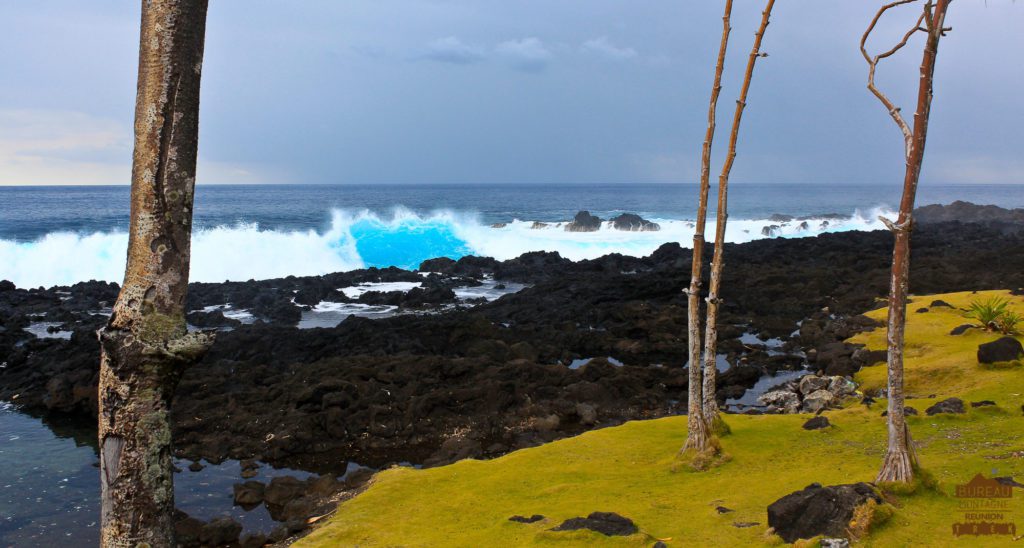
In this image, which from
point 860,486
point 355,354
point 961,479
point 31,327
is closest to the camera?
point 860,486

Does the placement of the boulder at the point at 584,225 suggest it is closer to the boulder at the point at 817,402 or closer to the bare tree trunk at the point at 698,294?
the boulder at the point at 817,402

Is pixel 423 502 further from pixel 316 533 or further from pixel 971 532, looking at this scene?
pixel 971 532

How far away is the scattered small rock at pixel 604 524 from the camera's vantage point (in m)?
7.59

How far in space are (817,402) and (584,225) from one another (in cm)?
6538

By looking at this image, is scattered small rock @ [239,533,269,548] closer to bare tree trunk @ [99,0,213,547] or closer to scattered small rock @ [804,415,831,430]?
bare tree trunk @ [99,0,213,547]

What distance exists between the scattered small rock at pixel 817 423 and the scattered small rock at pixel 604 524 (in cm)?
422

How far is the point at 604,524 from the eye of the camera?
7.73 meters

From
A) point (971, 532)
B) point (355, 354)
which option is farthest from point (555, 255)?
point (971, 532)

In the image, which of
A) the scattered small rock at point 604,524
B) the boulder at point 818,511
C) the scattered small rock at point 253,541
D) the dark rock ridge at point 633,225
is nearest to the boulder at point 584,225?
the dark rock ridge at point 633,225

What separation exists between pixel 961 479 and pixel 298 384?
13.4 metres

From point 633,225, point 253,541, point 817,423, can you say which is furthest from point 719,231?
point 633,225

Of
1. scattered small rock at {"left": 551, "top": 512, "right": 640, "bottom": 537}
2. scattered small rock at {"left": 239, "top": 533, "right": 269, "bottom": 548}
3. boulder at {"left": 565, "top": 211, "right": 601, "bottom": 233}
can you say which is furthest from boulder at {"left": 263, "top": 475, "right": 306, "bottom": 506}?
boulder at {"left": 565, "top": 211, "right": 601, "bottom": 233}

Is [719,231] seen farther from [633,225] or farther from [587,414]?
[633,225]

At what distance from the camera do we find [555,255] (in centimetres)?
4744
